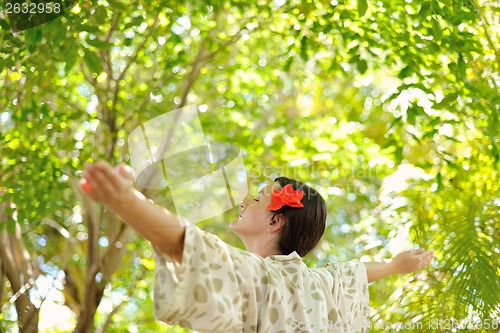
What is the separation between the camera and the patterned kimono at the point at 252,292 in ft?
4.95

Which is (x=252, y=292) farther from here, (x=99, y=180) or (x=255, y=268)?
(x=99, y=180)

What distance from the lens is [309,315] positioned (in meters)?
1.88

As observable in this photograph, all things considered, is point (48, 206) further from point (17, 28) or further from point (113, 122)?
point (17, 28)

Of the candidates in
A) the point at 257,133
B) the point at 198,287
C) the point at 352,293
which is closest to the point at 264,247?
the point at 352,293

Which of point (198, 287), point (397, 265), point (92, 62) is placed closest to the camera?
point (198, 287)

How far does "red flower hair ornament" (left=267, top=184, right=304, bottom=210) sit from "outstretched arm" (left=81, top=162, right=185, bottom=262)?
0.61 meters

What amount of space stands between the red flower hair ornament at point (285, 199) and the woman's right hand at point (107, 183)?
80cm

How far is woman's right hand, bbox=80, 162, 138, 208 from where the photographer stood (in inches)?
50.6

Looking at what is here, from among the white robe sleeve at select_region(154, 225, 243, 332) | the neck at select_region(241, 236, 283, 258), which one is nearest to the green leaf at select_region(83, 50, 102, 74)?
the neck at select_region(241, 236, 283, 258)

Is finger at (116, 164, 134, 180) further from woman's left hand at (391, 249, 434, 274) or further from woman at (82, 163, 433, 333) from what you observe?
woman's left hand at (391, 249, 434, 274)

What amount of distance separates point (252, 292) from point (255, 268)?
0.24ft

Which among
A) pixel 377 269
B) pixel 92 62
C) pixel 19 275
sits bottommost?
pixel 19 275

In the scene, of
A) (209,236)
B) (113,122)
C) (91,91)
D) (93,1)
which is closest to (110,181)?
(209,236)

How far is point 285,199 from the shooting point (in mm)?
2078
